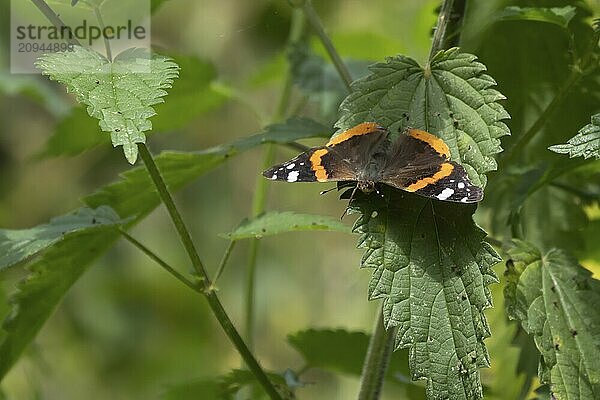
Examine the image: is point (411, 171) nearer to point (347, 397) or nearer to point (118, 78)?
point (118, 78)

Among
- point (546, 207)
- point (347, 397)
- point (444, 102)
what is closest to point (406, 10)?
point (347, 397)

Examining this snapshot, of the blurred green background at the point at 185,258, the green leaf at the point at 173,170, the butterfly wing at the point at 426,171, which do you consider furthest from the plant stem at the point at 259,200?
the blurred green background at the point at 185,258

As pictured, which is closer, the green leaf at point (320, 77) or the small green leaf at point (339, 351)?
the small green leaf at point (339, 351)

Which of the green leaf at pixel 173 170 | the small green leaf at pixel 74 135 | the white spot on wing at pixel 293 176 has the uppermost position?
the small green leaf at pixel 74 135

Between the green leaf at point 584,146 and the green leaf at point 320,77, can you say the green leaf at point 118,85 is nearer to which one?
the green leaf at point 584,146

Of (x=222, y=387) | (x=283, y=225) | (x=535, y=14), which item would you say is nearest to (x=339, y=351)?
(x=222, y=387)

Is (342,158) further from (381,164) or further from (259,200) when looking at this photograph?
(259,200)

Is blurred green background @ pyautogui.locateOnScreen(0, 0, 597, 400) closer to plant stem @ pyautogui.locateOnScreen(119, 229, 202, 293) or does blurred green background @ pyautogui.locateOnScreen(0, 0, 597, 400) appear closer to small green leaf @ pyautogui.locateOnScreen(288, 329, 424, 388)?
small green leaf @ pyautogui.locateOnScreen(288, 329, 424, 388)
